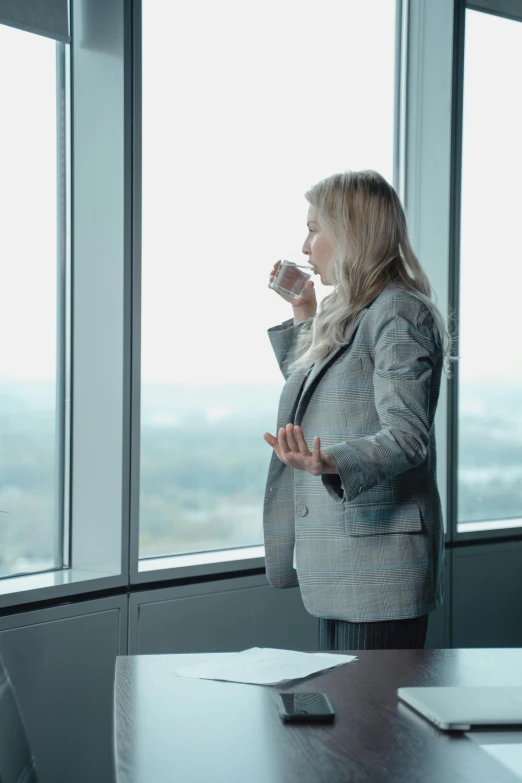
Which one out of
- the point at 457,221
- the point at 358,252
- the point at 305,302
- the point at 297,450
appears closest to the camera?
the point at 297,450

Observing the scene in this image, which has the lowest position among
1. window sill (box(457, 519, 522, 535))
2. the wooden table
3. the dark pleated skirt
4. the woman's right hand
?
window sill (box(457, 519, 522, 535))

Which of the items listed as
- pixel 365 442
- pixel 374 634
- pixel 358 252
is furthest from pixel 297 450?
pixel 358 252

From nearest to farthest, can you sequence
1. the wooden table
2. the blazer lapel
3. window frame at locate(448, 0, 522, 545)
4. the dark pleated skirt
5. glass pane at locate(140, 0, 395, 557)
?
the wooden table, the dark pleated skirt, the blazer lapel, glass pane at locate(140, 0, 395, 557), window frame at locate(448, 0, 522, 545)

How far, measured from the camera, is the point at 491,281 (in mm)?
3357

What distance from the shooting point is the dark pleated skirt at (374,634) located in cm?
170

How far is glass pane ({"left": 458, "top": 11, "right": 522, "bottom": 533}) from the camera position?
3.28 m

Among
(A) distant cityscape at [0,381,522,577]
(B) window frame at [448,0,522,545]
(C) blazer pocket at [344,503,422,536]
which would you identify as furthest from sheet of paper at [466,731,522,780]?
(B) window frame at [448,0,522,545]

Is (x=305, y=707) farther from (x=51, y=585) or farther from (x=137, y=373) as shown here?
(x=137, y=373)

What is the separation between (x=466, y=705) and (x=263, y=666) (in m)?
0.35

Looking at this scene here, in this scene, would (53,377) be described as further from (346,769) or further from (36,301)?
(346,769)

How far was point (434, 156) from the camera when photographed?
3.17m

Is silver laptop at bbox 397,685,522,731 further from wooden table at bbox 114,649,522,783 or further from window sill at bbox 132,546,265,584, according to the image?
window sill at bbox 132,546,265,584

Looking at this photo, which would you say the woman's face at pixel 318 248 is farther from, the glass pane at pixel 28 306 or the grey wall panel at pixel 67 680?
the grey wall panel at pixel 67 680

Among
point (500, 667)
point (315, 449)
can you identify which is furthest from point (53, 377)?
point (500, 667)
